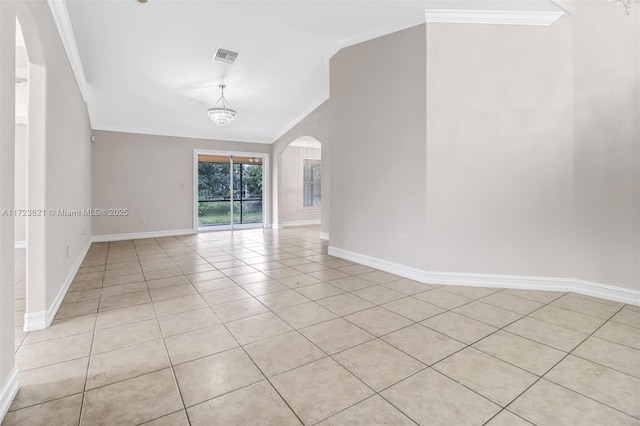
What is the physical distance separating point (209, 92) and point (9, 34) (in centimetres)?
414

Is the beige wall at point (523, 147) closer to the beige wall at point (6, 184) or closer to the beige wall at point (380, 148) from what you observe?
the beige wall at point (380, 148)

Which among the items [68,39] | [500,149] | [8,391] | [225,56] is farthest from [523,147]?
[68,39]

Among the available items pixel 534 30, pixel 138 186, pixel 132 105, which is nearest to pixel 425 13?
pixel 534 30

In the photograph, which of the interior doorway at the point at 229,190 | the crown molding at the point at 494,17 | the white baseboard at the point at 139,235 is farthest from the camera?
the interior doorway at the point at 229,190

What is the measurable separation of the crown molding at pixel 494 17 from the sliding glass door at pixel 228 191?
578 cm

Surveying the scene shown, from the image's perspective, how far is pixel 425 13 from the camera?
326cm

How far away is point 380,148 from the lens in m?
3.88

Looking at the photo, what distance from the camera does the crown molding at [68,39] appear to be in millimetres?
2537

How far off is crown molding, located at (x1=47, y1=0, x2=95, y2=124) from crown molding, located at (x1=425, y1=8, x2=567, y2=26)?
11.4 ft

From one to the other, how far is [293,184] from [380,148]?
16.1 ft

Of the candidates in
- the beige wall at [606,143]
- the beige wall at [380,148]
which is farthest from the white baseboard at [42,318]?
the beige wall at [606,143]

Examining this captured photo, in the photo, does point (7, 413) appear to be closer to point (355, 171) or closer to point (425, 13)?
point (355, 171)

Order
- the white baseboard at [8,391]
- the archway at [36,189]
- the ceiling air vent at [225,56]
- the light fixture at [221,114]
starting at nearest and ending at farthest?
the white baseboard at [8,391], the archway at [36,189], the ceiling air vent at [225,56], the light fixture at [221,114]

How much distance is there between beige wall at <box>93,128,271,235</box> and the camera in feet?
20.3
